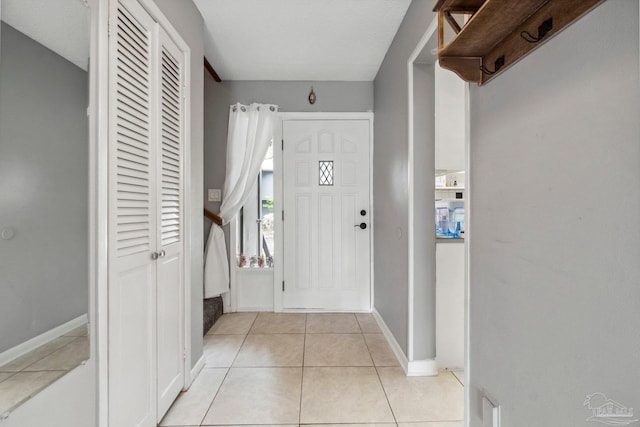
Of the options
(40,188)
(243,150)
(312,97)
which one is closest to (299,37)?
(312,97)

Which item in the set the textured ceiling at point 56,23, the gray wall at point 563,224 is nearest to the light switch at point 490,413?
the gray wall at point 563,224

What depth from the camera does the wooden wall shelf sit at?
0.83 m

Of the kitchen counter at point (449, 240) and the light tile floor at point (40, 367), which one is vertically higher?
the kitchen counter at point (449, 240)

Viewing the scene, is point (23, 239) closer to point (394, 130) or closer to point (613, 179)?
point (613, 179)

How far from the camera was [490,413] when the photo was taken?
3.81ft

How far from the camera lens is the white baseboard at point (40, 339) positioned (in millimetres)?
754

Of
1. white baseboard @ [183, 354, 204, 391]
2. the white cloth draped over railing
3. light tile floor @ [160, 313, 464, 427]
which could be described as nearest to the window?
the white cloth draped over railing

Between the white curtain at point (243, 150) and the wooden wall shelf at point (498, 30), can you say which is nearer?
the wooden wall shelf at point (498, 30)

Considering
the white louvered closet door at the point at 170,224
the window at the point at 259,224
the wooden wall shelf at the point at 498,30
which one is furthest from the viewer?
the window at the point at 259,224

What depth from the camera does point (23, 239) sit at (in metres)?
0.80

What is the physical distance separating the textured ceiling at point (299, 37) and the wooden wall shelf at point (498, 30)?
1170mm

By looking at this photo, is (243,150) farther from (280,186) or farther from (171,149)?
(171,149)

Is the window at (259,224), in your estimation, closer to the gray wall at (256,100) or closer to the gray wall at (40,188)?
the gray wall at (256,100)

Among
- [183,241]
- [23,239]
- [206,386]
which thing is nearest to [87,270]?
[23,239]
